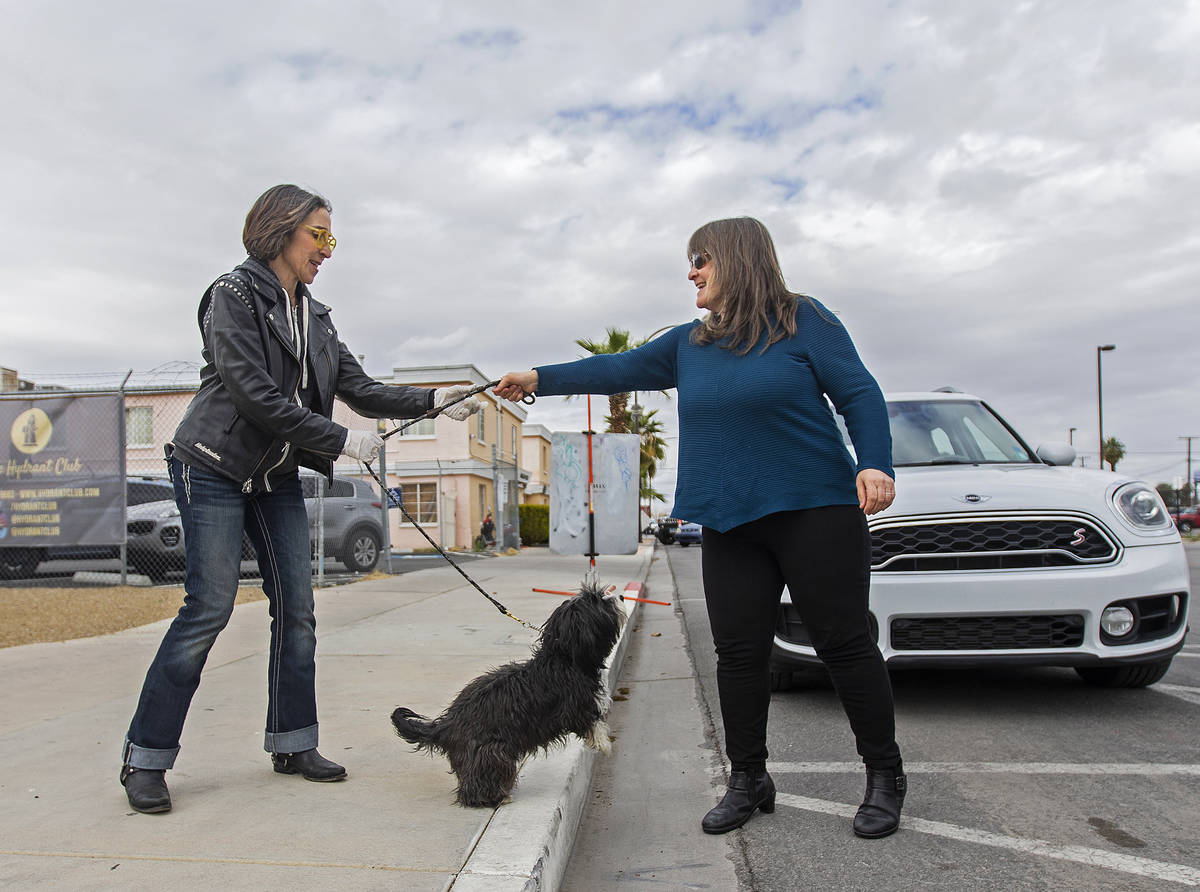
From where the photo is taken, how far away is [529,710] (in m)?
2.96

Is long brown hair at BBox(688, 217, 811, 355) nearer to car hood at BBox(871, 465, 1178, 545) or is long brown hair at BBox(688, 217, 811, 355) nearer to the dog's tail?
the dog's tail

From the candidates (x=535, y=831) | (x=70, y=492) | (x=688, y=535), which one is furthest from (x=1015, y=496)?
(x=688, y=535)

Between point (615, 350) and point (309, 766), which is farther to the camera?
point (615, 350)

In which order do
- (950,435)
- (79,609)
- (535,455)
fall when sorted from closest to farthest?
1. (950,435)
2. (79,609)
3. (535,455)

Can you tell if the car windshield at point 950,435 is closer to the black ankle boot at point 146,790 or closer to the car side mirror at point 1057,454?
the car side mirror at point 1057,454

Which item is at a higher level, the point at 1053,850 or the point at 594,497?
the point at 594,497

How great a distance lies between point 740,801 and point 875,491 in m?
1.16

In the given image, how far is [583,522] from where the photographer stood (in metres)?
14.3

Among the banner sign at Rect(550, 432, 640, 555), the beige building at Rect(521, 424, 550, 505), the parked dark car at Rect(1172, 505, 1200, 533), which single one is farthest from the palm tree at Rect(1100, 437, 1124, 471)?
the banner sign at Rect(550, 432, 640, 555)

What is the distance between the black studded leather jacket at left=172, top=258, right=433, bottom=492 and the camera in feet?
9.36

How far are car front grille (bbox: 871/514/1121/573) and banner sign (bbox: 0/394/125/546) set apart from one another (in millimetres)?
8898

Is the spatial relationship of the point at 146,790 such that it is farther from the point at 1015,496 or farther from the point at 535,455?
the point at 535,455

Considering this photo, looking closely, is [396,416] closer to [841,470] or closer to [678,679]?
[841,470]

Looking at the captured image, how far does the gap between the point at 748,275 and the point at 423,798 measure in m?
2.01
